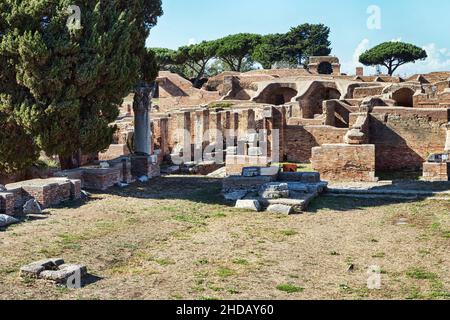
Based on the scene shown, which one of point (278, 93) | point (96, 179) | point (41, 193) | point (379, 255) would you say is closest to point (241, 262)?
point (379, 255)

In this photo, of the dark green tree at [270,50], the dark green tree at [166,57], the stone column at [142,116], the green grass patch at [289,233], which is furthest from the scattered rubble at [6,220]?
the dark green tree at [270,50]

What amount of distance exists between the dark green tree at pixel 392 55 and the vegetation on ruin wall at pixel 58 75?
65.0 meters

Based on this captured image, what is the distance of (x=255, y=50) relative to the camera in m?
74.4

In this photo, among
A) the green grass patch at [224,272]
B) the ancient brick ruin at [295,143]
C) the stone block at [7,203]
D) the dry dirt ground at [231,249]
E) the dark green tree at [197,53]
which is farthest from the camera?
the dark green tree at [197,53]

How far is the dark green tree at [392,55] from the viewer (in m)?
75.0

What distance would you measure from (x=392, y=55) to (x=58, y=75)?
68175 millimetres

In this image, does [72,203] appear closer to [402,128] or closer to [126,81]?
[126,81]

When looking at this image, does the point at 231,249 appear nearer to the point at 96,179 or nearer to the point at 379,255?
the point at 379,255

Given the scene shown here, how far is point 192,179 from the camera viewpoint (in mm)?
18625

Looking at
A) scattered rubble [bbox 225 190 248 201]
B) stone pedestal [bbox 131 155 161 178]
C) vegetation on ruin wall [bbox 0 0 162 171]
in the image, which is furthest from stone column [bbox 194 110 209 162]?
scattered rubble [bbox 225 190 248 201]

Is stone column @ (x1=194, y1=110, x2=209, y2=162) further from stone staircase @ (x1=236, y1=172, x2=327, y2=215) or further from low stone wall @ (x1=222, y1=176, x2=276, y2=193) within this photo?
stone staircase @ (x1=236, y1=172, x2=327, y2=215)

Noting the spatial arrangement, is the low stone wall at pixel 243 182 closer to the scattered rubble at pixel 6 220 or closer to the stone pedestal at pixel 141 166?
the stone pedestal at pixel 141 166

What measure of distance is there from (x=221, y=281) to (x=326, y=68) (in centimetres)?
6289
